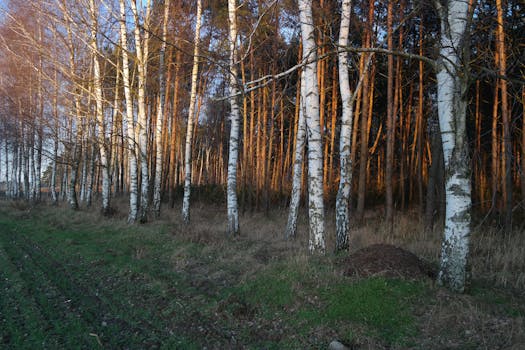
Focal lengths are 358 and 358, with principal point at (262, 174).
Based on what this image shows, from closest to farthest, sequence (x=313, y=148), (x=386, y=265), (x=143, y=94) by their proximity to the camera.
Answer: (x=386, y=265) → (x=313, y=148) → (x=143, y=94)

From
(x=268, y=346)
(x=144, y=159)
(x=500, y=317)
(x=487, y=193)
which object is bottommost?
(x=268, y=346)

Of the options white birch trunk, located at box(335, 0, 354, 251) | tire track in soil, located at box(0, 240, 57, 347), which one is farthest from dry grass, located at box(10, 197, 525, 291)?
tire track in soil, located at box(0, 240, 57, 347)

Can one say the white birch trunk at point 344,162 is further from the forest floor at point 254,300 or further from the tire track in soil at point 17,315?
the tire track in soil at point 17,315

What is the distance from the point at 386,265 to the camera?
579 centimetres

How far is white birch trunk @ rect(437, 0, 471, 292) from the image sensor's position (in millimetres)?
4965

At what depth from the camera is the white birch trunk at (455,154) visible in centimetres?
496

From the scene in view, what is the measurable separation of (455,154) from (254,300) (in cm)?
365

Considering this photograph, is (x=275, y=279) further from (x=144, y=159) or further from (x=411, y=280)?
(x=144, y=159)

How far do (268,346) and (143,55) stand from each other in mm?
12719

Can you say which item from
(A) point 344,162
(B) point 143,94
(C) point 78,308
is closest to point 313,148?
(A) point 344,162

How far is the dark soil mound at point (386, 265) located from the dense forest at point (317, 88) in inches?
26.1

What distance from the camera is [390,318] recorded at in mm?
4520

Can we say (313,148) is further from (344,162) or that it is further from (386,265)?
(386,265)

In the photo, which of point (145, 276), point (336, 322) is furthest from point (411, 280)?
point (145, 276)
